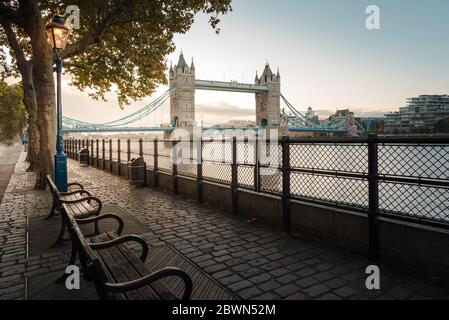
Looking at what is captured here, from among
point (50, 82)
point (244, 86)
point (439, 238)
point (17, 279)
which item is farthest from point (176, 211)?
point (244, 86)

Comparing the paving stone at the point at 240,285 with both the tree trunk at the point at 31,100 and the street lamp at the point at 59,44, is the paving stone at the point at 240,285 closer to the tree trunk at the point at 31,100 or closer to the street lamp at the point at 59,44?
the street lamp at the point at 59,44

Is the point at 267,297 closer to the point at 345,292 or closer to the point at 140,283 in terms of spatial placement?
the point at 345,292

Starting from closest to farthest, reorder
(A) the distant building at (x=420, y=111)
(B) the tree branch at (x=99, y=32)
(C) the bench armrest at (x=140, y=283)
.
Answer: (C) the bench armrest at (x=140, y=283), (B) the tree branch at (x=99, y=32), (A) the distant building at (x=420, y=111)

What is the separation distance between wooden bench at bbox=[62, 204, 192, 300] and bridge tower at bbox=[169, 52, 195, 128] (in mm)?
75523

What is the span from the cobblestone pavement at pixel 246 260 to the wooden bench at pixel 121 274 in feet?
3.58

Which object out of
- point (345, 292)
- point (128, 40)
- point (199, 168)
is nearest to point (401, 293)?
point (345, 292)

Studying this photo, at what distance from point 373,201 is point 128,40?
44.2 feet

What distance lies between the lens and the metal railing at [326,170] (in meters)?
3.83

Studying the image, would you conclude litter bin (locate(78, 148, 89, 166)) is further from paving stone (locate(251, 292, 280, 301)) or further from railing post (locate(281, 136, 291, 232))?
paving stone (locate(251, 292, 280, 301))

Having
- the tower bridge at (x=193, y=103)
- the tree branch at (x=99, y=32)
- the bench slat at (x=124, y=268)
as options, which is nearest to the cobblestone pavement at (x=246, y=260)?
the bench slat at (x=124, y=268)

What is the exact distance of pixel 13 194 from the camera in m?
9.26
